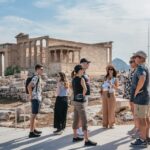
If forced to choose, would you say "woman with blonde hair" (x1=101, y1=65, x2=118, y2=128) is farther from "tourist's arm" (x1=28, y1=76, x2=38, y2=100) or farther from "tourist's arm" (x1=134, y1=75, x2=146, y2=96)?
"tourist's arm" (x1=134, y1=75, x2=146, y2=96)

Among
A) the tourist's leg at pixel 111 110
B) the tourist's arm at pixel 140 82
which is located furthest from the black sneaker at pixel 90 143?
the tourist's leg at pixel 111 110

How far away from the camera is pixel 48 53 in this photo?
7600cm

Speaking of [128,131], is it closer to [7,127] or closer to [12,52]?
[7,127]

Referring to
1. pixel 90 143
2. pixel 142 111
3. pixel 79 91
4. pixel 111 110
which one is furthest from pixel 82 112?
pixel 111 110

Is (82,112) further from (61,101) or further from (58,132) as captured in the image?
(61,101)

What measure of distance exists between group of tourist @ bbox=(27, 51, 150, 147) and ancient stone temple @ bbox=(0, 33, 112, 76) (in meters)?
60.6

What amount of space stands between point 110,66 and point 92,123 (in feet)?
9.39

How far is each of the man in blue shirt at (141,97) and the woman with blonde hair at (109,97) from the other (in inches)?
94.7

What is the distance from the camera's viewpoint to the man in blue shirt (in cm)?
866

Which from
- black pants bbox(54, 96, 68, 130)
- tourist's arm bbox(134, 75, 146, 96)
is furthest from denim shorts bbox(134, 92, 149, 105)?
black pants bbox(54, 96, 68, 130)

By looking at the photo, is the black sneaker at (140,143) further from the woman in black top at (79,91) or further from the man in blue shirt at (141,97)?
the woman in black top at (79,91)

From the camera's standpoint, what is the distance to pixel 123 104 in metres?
15.5

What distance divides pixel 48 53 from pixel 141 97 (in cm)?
6763

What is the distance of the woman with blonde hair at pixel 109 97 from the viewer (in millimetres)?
11258
